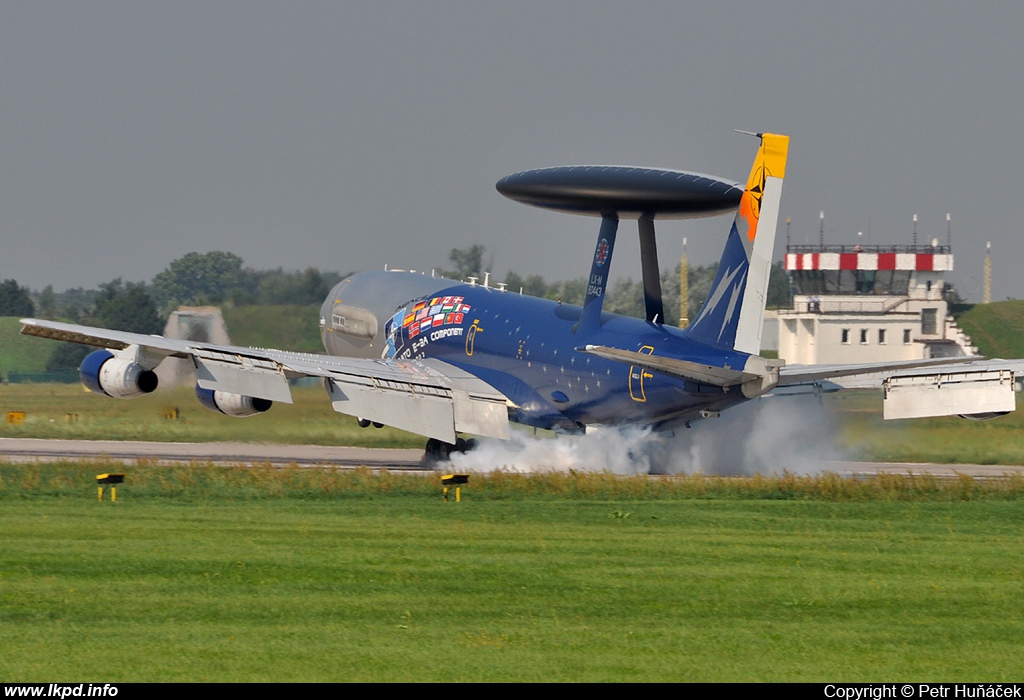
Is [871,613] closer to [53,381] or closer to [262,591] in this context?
[262,591]

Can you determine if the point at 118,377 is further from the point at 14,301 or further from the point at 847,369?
the point at 14,301

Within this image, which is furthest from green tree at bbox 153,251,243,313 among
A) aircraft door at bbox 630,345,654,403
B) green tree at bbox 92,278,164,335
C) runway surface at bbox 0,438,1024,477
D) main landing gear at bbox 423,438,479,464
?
aircraft door at bbox 630,345,654,403

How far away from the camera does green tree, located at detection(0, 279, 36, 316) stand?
104375 mm

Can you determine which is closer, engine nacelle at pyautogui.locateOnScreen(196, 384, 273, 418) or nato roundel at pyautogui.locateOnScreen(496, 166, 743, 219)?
nato roundel at pyautogui.locateOnScreen(496, 166, 743, 219)

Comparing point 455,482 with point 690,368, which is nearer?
point 455,482

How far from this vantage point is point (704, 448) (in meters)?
36.7

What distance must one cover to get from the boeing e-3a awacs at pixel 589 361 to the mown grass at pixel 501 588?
16.4 feet

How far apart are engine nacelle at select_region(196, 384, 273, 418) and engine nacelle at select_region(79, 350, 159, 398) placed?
4.64 ft

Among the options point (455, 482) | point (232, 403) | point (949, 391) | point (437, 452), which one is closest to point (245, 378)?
point (232, 403)

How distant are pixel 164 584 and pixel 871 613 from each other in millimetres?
8724

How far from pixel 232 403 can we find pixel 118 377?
3.05 metres

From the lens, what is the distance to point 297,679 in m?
Result: 12.4

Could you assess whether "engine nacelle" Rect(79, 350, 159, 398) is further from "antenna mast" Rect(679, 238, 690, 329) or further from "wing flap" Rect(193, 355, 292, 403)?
"antenna mast" Rect(679, 238, 690, 329)

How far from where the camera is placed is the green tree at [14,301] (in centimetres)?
10438
